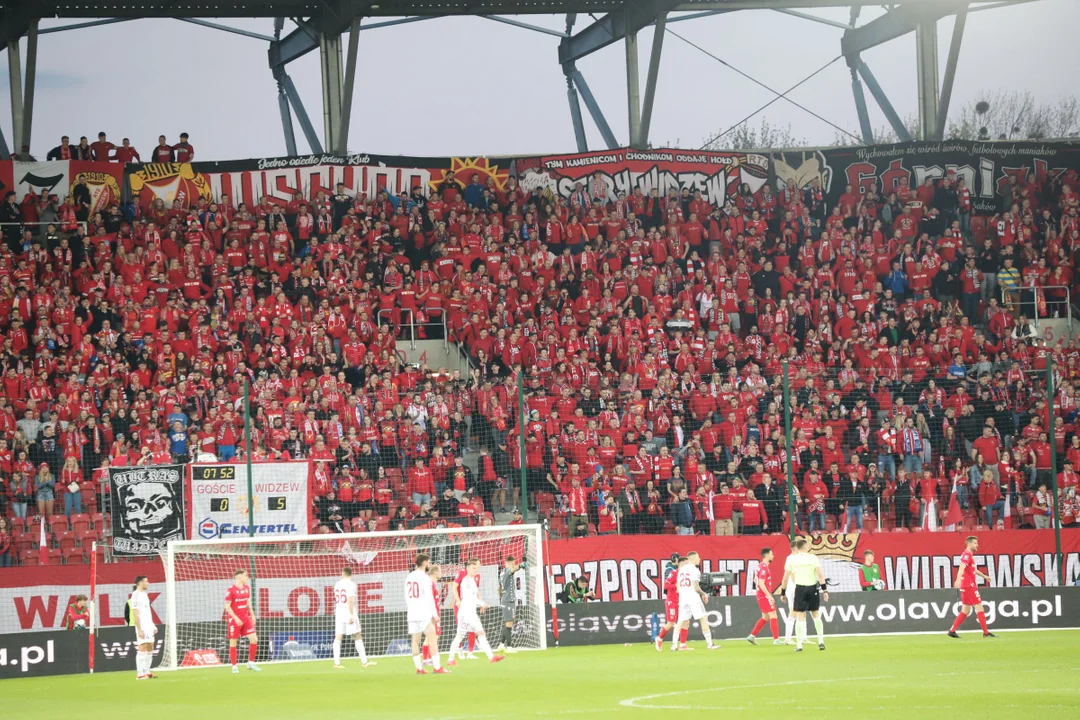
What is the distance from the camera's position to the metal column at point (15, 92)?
3409cm

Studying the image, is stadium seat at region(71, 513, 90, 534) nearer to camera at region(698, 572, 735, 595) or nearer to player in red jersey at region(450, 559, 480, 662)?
player in red jersey at region(450, 559, 480, 662)

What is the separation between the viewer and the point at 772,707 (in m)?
13.1

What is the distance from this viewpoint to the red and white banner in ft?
81.0

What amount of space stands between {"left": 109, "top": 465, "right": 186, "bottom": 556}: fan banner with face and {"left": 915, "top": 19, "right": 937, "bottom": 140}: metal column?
82.0 feet

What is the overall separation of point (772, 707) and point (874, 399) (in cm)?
1579

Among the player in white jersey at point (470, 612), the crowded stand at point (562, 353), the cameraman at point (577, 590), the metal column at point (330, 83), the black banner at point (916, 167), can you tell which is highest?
the metal column at point (330, 83)

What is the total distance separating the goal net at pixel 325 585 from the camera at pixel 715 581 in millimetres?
3080

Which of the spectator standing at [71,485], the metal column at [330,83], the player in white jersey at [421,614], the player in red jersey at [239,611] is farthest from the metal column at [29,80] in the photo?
the player in white jersey at [421,614]

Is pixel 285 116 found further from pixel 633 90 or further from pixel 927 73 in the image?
pixel 927 73

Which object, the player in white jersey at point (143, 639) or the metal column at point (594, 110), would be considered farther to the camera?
the metal column at point (594, 110)

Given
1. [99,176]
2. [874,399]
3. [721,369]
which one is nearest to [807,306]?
[721,369]

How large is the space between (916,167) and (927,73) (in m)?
3.11

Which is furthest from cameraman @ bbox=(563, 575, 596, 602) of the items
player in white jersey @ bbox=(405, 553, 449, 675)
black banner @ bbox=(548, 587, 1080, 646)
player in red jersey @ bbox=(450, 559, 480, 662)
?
player in white jersey @ bbox=(405, 553, 449, 675)

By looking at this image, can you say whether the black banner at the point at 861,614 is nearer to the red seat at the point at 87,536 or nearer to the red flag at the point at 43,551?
the red seat at the point at 87,536
